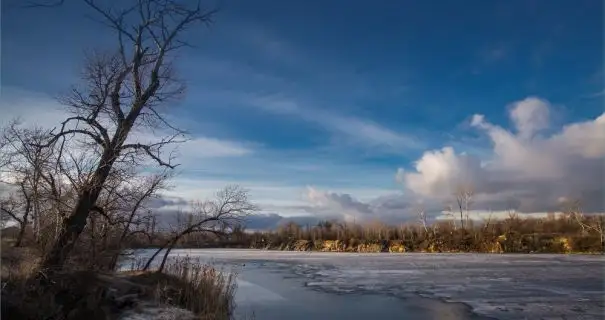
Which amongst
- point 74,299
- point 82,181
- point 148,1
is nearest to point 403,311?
point 74,299

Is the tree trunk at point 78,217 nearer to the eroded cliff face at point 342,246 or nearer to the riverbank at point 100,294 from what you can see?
the riverbank at point 100,294

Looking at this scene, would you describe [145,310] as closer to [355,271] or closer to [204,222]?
[204,222]

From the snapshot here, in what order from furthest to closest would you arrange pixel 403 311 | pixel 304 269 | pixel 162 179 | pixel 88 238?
pixel 304 269, pixel 162 179, pixel 88 238, pixel 403 311

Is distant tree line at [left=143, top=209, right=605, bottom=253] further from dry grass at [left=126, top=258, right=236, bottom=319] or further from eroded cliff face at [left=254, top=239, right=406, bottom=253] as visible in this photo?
dry grass at [left=126, top=258, right=236, bottom=319]

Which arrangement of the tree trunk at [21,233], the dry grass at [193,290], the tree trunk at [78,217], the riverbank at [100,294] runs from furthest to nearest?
the tree trunk at [21,233] → the dry grass at [193,290] → the tree trunk at [78,217] → the riverbank at [100,294]

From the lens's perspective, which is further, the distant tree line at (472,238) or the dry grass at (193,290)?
the distant tree line at (472,238)

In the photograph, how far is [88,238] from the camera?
1371cm

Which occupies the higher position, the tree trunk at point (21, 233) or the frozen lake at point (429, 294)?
the tree trunk at point (21, 233)

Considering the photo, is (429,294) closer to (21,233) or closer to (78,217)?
(78,217)

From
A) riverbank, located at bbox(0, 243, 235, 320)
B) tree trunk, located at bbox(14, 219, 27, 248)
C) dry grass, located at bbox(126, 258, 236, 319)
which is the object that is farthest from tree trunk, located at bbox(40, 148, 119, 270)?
tree trunk, located at bbox(14, 219, 27, 248)

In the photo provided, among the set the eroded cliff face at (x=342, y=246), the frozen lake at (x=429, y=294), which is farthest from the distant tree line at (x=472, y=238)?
the frozen lake at (x=429, y=294)

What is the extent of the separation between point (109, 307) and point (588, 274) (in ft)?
58.7

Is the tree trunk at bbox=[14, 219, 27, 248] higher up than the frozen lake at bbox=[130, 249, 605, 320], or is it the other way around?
the tree trunk at bbox=[14, 219, 27, 248]

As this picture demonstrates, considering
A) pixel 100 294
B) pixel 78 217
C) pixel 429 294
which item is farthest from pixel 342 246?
pixel 100 294
